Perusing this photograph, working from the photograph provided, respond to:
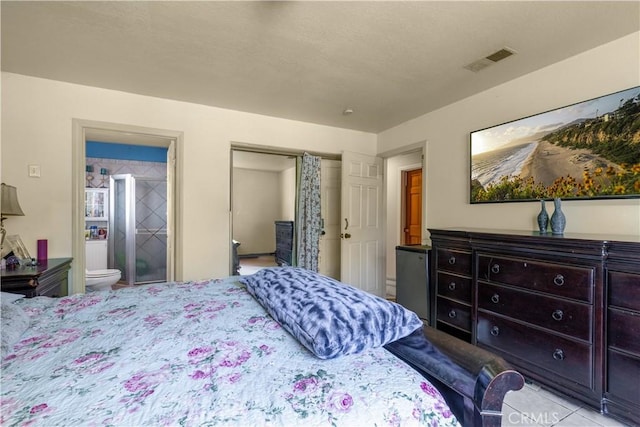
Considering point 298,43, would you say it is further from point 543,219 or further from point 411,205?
point 411,205

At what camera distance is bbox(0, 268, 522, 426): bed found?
73 centimetres

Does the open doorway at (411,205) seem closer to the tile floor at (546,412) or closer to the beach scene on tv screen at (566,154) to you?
the beach scene on tv screen at (566,154)

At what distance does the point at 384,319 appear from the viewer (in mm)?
1088

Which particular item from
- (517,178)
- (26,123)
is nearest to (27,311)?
(26,123)

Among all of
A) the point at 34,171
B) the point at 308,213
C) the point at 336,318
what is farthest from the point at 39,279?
the point at 308,213

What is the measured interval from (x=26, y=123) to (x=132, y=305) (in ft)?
7.64

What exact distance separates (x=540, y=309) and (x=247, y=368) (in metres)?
1.95

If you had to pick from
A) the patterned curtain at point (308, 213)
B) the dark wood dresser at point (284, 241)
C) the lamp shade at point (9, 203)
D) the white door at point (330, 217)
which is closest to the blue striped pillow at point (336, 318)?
the lamp shade at point (9, 203)

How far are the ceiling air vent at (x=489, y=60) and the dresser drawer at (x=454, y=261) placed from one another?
152 centimetres

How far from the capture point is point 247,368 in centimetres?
91

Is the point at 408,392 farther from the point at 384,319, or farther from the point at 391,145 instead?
the point at 391,145

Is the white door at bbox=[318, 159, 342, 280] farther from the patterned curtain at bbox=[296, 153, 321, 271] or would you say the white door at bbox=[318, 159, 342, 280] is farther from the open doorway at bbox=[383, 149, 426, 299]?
the open doorway at bbox=[383, 149, 426, 299]

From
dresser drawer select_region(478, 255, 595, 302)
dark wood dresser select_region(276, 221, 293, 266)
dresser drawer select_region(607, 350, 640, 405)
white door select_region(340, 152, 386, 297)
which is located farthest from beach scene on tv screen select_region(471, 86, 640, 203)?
dark wood dresser select_region(276, 221, 293, 266)

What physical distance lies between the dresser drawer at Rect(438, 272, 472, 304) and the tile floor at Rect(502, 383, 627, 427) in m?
0.72
